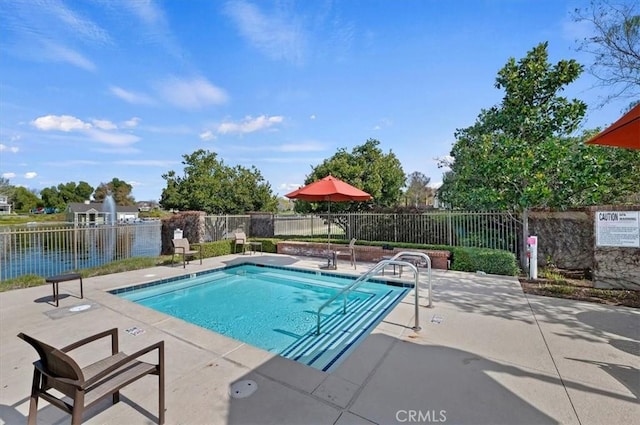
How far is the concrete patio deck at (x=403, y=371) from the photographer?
2344mm

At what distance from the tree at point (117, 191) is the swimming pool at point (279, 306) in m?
67.9

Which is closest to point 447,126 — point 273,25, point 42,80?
point 273,25

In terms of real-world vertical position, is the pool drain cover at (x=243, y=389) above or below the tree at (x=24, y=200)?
below

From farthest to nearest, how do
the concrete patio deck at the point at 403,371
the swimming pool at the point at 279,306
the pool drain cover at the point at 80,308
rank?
the pool drain cover at the point at 80,308, the swimming pool at the point at 279,306, the concrete patio deck at the point at 403,371

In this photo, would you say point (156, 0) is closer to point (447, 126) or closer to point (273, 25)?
point (273, 25)

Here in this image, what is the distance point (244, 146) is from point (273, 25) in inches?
621

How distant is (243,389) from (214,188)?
23789mm

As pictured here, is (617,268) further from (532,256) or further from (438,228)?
(438,228)

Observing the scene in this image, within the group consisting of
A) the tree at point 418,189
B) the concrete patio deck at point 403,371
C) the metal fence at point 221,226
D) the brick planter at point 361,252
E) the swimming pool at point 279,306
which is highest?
the tree at point 418,189

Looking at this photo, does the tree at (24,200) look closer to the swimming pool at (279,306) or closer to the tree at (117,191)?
the tree at (117,191)

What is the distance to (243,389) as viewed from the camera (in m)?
2.69

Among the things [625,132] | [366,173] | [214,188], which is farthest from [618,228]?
[214,188]

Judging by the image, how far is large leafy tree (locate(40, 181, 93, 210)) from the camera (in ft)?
187

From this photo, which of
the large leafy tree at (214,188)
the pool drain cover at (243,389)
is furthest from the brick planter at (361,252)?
the large leafy tree at (214,188)
